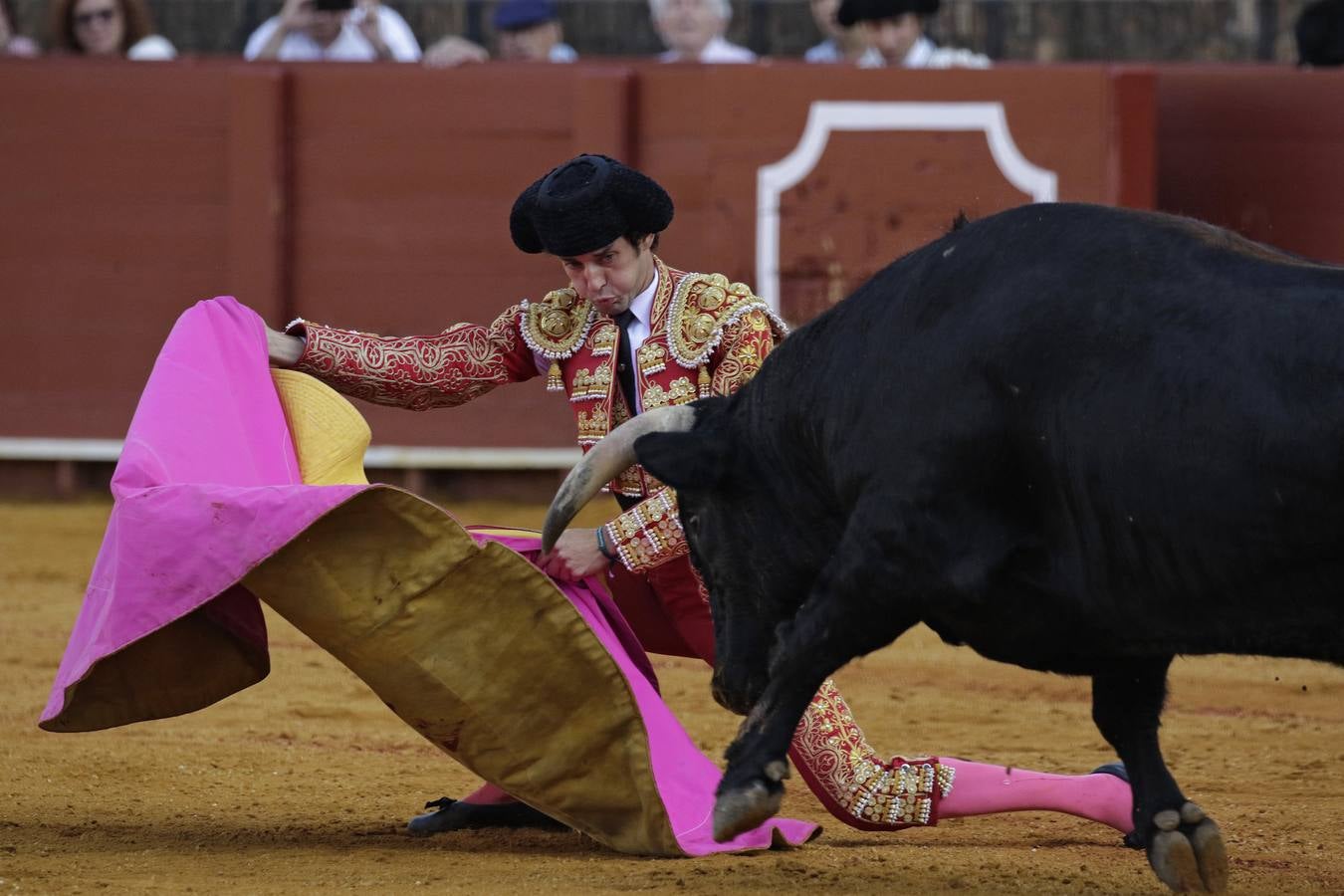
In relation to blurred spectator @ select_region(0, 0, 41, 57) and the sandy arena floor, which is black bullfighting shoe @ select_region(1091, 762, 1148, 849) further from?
blurred spectator @ select_region(0, 0, 41, 57)

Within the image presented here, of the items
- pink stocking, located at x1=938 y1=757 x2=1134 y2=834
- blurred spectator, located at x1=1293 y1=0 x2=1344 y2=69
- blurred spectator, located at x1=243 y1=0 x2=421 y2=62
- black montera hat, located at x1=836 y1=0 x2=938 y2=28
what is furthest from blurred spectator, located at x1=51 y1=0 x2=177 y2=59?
pink stocking, located at x1=938 y1=757 x2=1134 y2=834

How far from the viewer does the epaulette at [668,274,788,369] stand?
3.39 meters

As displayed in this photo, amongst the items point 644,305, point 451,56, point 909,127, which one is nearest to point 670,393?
point 644,305

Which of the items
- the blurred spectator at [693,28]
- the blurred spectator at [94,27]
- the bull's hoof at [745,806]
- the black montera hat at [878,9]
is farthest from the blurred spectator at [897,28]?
the bull's hoof at [745,806]

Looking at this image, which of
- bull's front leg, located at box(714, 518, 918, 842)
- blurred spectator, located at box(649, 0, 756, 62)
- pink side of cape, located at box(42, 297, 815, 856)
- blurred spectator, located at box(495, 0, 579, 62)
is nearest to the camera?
bull's front leg, located at box(714, 518, 918, 842)

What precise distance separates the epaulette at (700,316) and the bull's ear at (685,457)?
0.19 meters

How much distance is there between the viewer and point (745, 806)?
2969 mm

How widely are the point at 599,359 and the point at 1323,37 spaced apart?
515 centimetres

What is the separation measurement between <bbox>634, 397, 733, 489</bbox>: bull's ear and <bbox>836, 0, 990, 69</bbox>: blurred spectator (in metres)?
4.23

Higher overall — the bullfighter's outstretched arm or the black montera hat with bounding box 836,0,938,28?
the black montera hat with bounding box 836,0,938,28

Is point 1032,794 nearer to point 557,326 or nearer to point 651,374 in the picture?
point 651,374

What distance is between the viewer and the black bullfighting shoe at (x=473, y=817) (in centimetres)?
357

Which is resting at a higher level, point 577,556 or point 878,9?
point 878,9

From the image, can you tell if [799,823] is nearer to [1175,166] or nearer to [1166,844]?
[1166,844]
